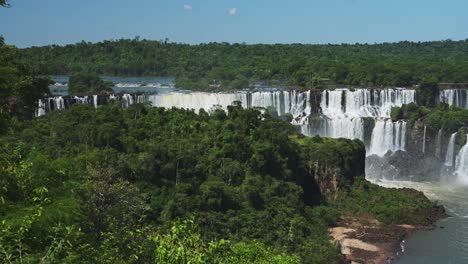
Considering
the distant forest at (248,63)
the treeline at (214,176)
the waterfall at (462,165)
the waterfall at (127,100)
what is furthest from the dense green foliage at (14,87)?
the waterfall at (462,165)

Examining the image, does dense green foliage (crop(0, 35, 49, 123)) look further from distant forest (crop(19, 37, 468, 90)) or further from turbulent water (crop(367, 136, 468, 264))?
distant forest (crop(19, 37, 468, 90))

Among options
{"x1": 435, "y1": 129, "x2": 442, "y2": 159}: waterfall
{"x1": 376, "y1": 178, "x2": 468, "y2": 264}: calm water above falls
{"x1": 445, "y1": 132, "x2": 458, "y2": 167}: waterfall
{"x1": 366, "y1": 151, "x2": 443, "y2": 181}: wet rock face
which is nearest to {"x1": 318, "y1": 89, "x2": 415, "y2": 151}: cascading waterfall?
{"x1": 366, "y1": 151, "x2": 443, "y2": 181}: wet rock face

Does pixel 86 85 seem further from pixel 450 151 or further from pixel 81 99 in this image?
pixel 450 151

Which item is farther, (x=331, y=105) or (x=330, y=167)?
(x=331, y=105)

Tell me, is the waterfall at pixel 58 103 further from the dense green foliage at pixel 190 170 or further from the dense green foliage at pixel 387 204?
the dense green foliage at pixel 387 204

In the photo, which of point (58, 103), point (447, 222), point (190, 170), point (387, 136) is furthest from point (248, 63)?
point (190, 170)

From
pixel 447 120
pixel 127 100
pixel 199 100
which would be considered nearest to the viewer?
pixel 127 100

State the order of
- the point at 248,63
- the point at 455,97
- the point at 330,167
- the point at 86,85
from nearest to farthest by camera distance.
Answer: the point at 330,167
the point at 86,85
the point at 455,97
the point at 248,63
